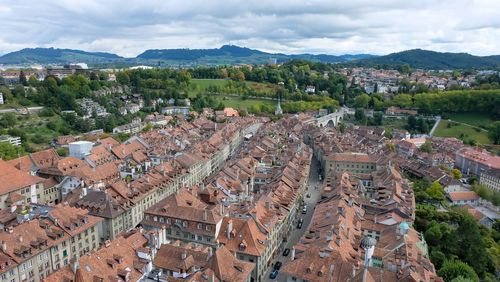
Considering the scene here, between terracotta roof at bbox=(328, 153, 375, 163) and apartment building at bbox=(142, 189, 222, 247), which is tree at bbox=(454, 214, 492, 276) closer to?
apartment building at bbox=(142, 189, 222, 247)

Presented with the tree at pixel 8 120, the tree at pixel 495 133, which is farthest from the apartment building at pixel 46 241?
the tree at pixel 495 133

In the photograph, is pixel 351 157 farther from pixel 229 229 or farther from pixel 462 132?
pixel 462 132

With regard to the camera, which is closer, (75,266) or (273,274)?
(75,266)

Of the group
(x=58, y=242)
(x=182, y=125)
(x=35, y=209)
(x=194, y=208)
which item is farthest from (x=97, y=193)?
(x=182, y=125)

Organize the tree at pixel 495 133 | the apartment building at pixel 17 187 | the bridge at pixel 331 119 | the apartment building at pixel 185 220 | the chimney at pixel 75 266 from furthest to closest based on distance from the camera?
1. the bridge at pixel 331 119
2. the tree at pixel 495 133
3. the apartment building at pixel 17 187
4. the apartment building at pixel 185 220
5. the chimney at pixel 75 266

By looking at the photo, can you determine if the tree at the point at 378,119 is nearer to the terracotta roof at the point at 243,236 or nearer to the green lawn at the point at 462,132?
the green lawn at the point at 462,132

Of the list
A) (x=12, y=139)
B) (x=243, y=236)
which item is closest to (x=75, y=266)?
(x=243, y=236)
